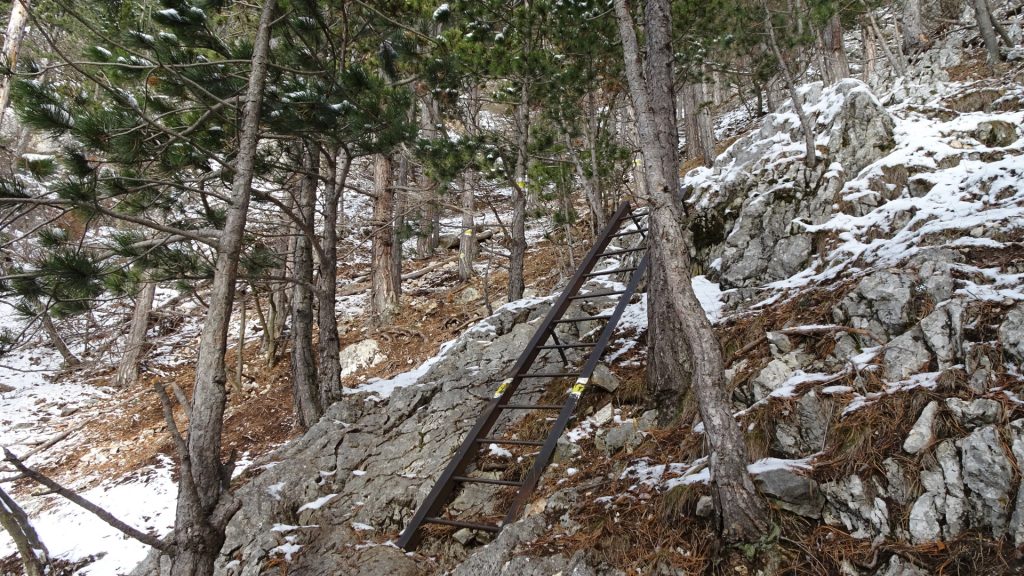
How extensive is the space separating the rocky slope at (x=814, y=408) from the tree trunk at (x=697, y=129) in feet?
22.7

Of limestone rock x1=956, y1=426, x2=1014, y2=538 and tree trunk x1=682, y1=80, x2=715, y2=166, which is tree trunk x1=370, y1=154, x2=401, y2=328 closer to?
tree trunk x1=682, y1=80, x2=715, y2=166

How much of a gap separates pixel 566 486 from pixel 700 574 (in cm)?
118

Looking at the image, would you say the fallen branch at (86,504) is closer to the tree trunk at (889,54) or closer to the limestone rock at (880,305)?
the limestone rock at (880,305)

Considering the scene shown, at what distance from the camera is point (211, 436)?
12.6 feet

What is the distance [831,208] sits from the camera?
4949 mm

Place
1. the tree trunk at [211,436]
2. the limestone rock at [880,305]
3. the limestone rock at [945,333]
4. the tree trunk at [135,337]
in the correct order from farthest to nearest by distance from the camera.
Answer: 1. the tree trunk at [135,337]
2. the tree trunk at [211,436]
3. the limestone rock at [880,305]
4. the limestone rock at [945,333]

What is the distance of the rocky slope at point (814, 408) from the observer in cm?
232

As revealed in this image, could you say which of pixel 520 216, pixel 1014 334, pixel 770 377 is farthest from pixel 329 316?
pixel 1014 334

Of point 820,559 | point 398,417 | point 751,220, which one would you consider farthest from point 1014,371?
point 398,417

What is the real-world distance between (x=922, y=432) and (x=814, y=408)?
1.68ft

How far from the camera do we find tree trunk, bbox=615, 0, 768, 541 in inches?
97.0

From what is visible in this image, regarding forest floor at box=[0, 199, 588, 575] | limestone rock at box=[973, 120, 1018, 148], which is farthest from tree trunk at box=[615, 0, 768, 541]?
forest floor at box=[0, 199, 588, 575]

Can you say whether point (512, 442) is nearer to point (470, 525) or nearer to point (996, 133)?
point (470, 525)

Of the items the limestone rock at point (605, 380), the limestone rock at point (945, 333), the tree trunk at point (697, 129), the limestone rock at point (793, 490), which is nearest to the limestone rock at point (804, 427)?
the limestone rock at point (793, 490)
